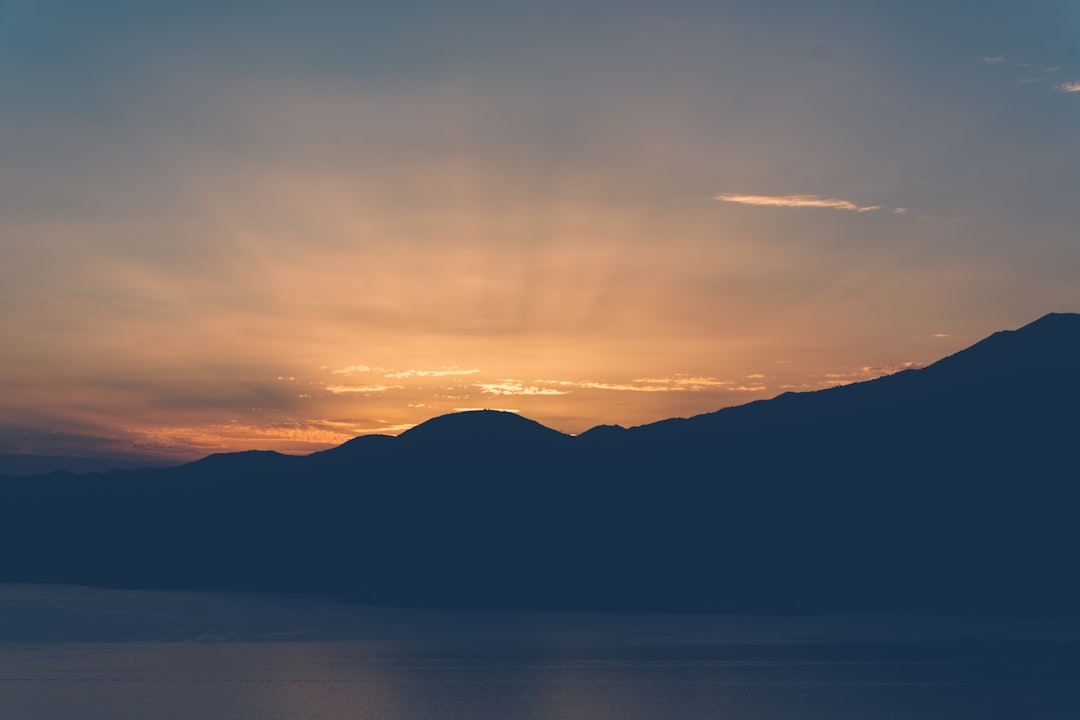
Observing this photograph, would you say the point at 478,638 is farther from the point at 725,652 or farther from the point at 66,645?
the point at 66,645

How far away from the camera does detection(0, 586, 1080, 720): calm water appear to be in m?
88.4

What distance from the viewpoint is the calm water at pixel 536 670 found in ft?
290

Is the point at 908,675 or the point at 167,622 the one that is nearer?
the point at 908,675

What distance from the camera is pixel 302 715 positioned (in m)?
86.4

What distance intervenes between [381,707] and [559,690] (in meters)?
17.5

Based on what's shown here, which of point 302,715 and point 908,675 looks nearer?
point 302,715

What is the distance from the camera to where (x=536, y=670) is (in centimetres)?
11306

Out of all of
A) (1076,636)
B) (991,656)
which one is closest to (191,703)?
(991,656)

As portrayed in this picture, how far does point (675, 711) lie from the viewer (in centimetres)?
8719

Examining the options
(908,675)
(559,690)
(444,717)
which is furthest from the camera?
(908,675)

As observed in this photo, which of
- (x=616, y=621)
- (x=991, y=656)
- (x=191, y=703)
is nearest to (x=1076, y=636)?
(x=991, y=656)

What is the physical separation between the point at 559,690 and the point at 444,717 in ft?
54.5

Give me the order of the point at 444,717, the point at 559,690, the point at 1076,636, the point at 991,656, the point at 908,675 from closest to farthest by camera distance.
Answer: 1. the point at 444,717
2. the point at 559,690
3. the point at 908,675
4. the point at 991,656
5. the point at 1076,636

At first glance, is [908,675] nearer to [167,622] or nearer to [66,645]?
[66,645]
